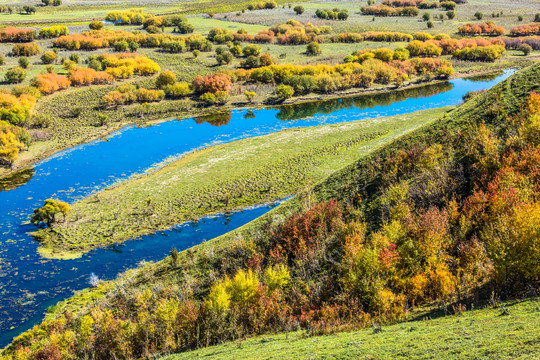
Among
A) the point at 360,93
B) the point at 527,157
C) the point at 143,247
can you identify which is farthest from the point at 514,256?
the point at 360,93

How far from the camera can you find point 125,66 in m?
105

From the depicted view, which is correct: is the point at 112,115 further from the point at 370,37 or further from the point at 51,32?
the point at 370,37

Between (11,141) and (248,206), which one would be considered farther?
(11,141)

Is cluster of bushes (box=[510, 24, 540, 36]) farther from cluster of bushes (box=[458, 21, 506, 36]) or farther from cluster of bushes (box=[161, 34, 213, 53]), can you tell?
cluster of bushes (box=[161, 34, 213, 53])

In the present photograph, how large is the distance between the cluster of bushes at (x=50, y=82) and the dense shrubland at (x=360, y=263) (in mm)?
67081

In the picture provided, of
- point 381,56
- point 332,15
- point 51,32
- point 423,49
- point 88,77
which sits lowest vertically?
point 88,77

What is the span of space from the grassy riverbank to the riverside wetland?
0.33m

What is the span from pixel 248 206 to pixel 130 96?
51961 millimetres

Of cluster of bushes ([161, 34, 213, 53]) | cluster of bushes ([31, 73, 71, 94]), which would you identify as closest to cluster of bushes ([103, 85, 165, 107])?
cluster of bushes ([31, 73, 71, 94])

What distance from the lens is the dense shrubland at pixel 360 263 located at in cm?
2591

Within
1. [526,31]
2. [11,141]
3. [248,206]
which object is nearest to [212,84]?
[11,141]

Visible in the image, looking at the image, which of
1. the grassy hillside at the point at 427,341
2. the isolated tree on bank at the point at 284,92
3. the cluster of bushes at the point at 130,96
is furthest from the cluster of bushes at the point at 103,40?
the grassy hillside at the point at 427,341

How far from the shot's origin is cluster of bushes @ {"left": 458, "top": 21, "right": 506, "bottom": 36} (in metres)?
158

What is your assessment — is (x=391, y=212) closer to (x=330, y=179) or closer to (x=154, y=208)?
(x=330, y=179)
